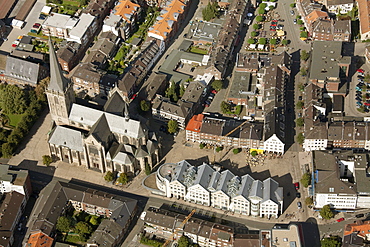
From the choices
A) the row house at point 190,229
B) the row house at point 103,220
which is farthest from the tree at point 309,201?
the row house at point 103,220

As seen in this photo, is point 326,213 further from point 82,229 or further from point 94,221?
point 82,229

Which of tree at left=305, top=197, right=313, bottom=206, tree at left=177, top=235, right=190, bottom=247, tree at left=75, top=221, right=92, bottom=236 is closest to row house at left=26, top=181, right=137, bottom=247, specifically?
tree at left=75, top=221, right=92, bottom=236

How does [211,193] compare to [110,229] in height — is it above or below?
above

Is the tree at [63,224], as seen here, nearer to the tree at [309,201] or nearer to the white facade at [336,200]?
the tree at [309,201]

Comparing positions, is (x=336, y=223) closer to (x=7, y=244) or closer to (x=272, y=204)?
(x=272, y=204)

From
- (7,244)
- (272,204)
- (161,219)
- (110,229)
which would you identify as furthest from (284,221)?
(7,244)

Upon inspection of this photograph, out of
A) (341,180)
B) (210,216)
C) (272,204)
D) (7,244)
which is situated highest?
(341,180)
